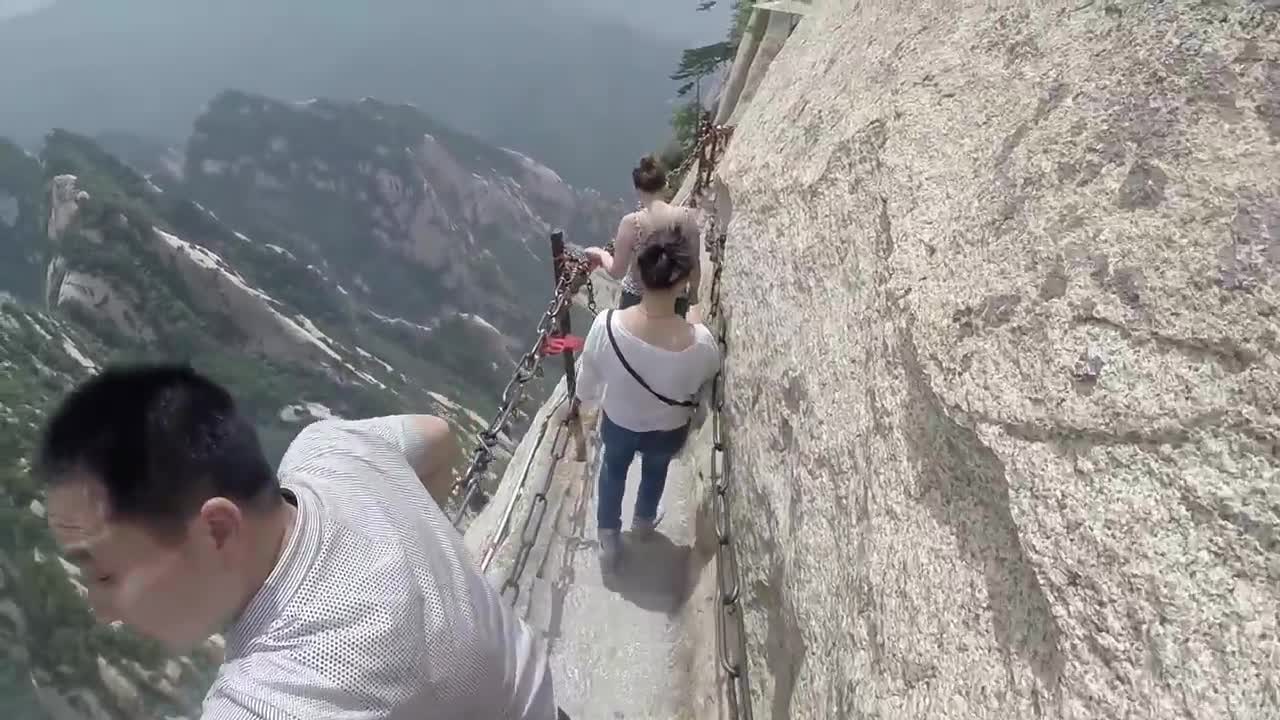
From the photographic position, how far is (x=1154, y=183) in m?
1.73

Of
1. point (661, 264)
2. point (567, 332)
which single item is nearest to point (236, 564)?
point (661, 264)

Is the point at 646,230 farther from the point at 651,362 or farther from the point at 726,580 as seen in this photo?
the point at 726,580

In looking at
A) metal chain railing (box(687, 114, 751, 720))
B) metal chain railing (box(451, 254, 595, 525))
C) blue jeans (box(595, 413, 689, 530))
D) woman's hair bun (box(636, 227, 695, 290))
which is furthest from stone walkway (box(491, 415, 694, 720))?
woman's hair bun (box(636, 227, 695, 290))

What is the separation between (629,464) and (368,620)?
2436 mm

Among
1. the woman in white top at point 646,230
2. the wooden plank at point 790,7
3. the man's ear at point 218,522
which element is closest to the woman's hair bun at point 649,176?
the woman in white top at point 646,230

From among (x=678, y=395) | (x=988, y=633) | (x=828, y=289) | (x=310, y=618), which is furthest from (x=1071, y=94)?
(x=310, y=618)

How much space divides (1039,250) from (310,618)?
1.74 m

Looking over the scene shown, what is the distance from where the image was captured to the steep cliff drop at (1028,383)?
4.33 feet

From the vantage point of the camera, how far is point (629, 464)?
357 cm

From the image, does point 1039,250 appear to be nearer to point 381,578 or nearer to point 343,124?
point 381,578

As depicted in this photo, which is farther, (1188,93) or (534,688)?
(1188,93)

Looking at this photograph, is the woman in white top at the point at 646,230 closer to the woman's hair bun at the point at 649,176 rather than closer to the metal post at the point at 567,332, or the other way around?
the woman's hair bun at the point at 649,176

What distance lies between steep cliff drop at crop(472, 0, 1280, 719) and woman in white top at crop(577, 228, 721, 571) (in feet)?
0.87

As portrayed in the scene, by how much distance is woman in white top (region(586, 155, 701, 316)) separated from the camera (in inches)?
143
